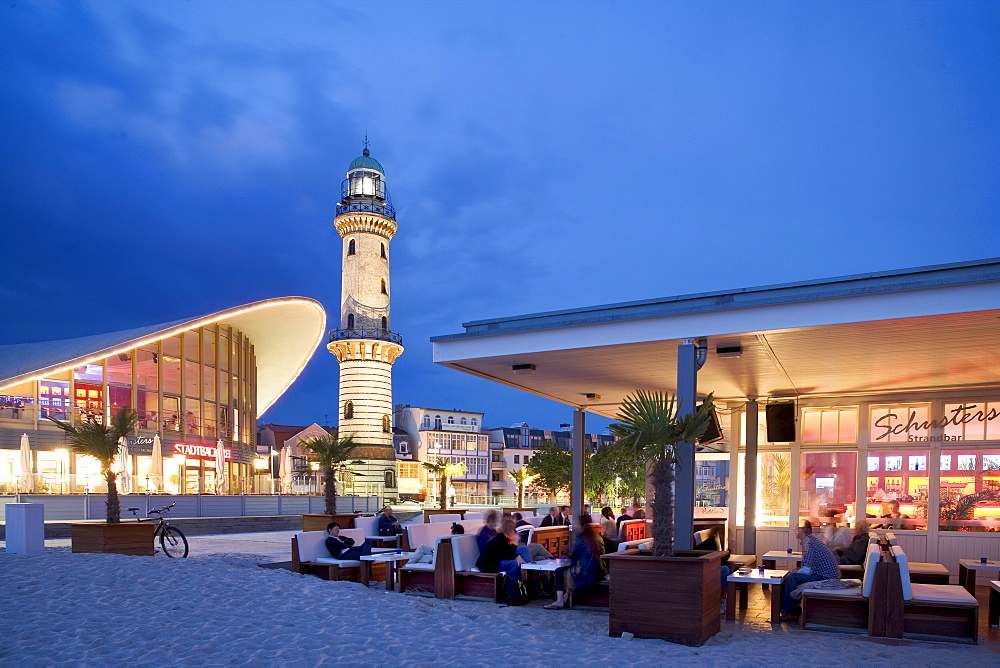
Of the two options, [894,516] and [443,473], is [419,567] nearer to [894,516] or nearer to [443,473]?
[894,516]

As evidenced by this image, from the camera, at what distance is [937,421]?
12.9m

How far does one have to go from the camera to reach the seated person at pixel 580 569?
8.68 meters

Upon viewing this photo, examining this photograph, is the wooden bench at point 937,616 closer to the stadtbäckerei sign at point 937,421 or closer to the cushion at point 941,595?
the cushion at point 941,595

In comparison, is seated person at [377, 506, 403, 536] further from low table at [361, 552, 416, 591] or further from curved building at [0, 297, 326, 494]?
curved building at [0, 297, 326, 494]

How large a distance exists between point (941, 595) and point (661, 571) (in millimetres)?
2814

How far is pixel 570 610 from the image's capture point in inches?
343

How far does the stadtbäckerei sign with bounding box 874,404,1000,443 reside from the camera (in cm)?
1259

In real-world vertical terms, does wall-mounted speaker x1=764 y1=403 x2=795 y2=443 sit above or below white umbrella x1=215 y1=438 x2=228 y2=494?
above

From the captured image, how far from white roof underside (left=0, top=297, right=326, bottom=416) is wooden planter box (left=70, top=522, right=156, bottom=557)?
722 inches

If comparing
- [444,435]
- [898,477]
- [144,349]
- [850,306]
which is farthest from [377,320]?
[850,306]

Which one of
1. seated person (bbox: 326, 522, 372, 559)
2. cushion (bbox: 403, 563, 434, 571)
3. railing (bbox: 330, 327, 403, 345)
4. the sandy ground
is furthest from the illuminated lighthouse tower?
the sandy ground

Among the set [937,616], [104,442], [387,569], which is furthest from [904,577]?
[104,442]

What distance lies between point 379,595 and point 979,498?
30.8ft

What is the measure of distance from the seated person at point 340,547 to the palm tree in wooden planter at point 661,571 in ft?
13.9
